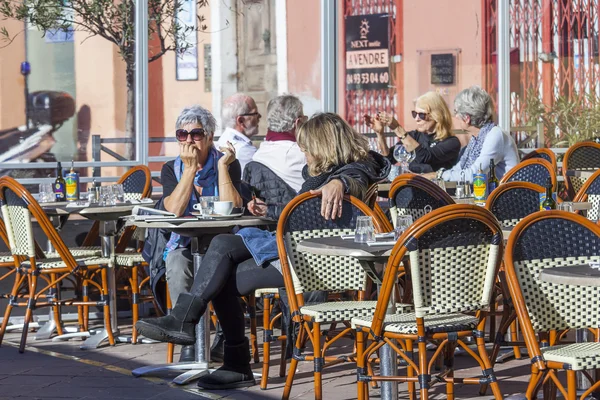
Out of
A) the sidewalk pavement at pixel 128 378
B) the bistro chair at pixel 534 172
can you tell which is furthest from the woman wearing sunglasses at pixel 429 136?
the sidewalk pavement at pixel 128 378

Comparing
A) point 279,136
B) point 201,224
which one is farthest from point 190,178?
point 279,136

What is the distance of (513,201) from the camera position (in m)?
5.50

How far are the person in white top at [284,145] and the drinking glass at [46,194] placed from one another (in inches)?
66.5

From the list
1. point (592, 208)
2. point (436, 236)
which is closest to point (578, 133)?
point (592, 208)

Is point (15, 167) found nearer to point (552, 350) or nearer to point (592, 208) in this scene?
point (592, 208)

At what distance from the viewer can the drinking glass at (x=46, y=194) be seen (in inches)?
287

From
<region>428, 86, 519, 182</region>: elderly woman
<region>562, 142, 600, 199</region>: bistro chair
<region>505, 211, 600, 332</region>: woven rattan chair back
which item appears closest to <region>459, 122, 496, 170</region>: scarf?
<region>428, 86, 519, 182</region>: elderly woman

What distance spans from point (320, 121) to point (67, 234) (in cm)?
343

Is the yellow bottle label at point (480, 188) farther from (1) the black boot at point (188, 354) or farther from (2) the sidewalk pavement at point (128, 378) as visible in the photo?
(1) the black boot at point (188, 354)

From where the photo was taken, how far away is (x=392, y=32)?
9.56 meters

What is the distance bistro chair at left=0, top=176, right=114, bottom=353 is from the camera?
6418mm

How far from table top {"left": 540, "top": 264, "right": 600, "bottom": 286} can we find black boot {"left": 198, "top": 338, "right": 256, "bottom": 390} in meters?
1.96

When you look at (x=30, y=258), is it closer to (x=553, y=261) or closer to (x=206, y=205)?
(x=206, y=205)

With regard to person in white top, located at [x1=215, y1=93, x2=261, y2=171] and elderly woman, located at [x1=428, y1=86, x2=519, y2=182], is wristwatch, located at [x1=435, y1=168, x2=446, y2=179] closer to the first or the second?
elderly woman, located at [x1=428, y1=86, x2=519, y2=182]
